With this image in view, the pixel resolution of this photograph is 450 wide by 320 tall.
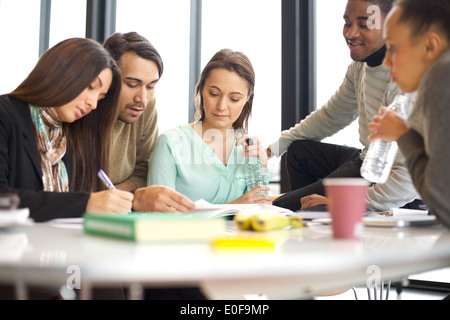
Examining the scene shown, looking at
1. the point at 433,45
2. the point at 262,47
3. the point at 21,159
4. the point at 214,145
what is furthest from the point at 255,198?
the point at 262,47

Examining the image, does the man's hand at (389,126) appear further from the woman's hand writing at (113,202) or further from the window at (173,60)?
the window at (173,60)

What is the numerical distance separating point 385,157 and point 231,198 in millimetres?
927

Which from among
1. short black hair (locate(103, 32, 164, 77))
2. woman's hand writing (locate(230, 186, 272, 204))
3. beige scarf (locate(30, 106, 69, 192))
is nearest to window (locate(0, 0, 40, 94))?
short black hair (locate(103, 32, 164, 77))

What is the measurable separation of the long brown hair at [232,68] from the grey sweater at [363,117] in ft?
1.53

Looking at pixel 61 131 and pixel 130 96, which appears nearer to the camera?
pixel 61 131

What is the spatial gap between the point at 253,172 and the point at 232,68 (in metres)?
0.48

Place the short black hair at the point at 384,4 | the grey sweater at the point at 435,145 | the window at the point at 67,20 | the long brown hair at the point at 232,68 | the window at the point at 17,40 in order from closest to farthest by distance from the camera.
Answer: the grey sweater at the point at 435,145 → the long brown hair at the point at 232,68 → the short black hair at the point at 384,4 → the window at the point at 67,20 → the window at the point at 17,40

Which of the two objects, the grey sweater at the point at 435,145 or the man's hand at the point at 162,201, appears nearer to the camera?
the grey sweater at the point at 435,145

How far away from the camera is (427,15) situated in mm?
1010

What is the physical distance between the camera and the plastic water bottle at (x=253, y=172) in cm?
223

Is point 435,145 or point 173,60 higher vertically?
point 173,60

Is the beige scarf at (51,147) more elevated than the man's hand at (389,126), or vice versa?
the beige scarf at (51,147)

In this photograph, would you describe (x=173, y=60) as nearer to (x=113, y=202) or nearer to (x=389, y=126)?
(x=113, y=202)

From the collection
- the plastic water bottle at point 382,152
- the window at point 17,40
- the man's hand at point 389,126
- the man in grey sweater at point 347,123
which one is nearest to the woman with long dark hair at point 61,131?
the man's hand at point 389,126
